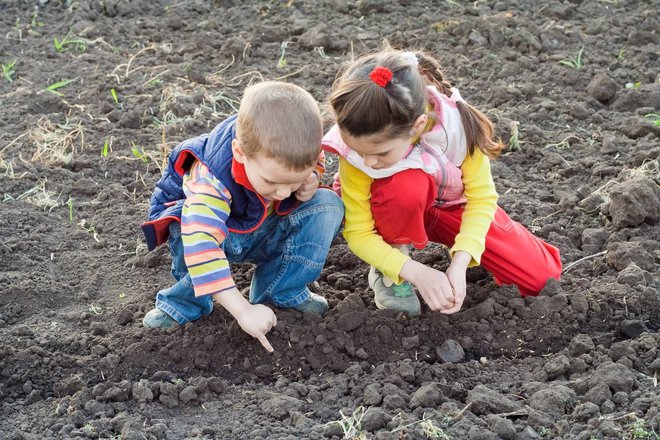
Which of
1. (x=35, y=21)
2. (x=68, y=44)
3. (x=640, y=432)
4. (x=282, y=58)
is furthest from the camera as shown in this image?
(x=35, y=21)

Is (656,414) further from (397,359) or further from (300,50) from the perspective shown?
(300,50)

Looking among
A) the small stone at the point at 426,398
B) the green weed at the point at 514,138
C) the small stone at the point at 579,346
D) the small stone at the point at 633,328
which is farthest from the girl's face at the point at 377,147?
the green weed at the point at 514,138

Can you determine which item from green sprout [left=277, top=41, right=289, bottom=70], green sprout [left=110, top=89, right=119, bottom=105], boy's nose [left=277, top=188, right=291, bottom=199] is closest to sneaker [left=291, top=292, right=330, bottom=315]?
boy's nose [left=277, top=188, right=291, bottom=199]

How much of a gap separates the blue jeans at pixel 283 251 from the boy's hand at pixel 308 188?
8 centimetres

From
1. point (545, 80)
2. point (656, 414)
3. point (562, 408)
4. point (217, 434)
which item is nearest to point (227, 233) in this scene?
point (217, 434)

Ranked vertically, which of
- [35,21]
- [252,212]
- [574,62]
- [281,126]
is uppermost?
[281,126]

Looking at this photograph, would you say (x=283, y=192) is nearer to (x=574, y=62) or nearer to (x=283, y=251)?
(x=283, y=251)

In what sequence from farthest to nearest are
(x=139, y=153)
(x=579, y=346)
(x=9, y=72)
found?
(x=9, y=72), (x=139, y=153), (x=579, y=346)

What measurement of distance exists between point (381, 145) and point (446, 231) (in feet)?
2.56

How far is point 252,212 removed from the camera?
11.2 ft

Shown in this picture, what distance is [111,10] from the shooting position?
635cm

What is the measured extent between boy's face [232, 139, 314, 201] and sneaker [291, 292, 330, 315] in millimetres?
559

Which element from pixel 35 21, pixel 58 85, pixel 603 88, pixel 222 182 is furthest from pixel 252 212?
pixel 35 21

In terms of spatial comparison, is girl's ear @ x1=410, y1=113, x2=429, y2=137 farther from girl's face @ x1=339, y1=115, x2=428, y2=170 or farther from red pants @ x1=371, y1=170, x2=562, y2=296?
red pants @ x1=371, y1=170, x2=562, y2=296
